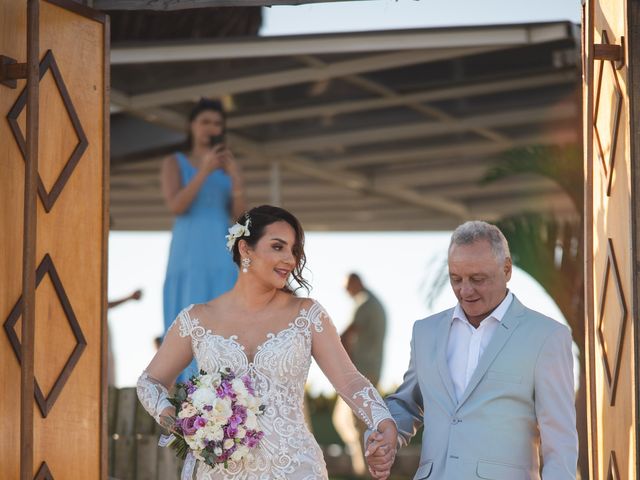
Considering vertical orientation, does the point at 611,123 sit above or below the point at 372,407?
above

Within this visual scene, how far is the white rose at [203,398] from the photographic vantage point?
5305mm

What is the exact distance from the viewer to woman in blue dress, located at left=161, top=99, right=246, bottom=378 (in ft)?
28.5

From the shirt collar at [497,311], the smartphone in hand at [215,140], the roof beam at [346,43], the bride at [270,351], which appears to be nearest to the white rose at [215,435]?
the bride at [270,351]

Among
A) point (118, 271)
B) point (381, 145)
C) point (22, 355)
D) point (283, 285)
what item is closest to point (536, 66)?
point (381, 145)

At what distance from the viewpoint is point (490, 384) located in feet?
16.8

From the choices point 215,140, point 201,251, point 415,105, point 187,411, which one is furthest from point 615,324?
point 415,105

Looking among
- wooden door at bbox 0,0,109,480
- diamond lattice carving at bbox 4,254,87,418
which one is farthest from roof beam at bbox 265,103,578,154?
diamond lattice carving at bbox 4,254,87,418

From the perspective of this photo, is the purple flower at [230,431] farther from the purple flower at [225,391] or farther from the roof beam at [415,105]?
the roof beam at [415,105]

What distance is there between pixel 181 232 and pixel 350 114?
3.13m

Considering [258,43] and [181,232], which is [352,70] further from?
[181,232]

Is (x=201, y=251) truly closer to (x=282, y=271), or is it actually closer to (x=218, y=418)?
(x=282, y=271)

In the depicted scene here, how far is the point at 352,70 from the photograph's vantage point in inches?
369

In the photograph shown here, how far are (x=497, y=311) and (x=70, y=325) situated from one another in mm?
1944

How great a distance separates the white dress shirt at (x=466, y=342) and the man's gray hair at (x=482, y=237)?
21 centimetres
